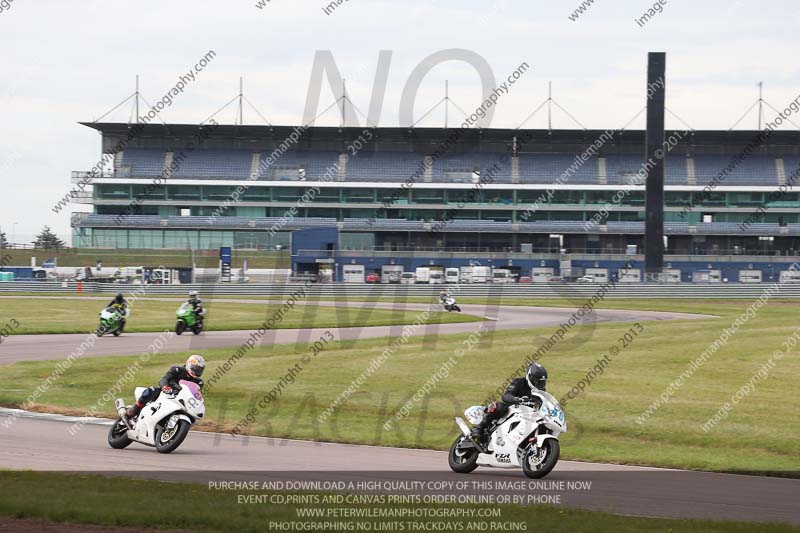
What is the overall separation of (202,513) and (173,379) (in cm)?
551

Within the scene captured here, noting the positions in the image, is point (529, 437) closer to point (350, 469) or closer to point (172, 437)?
point (350, 469)

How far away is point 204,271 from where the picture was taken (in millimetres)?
76938

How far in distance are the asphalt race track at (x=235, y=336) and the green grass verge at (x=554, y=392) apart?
218cm

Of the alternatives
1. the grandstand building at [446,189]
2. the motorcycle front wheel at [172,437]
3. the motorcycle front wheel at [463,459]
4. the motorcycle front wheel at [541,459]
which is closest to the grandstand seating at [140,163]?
the grandstand building at [446,189]

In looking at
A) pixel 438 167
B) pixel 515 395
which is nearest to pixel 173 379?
pixel 515 395

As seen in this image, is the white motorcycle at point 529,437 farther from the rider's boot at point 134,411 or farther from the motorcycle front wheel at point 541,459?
the rider's boot at point 134,411

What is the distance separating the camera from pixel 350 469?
14039mm

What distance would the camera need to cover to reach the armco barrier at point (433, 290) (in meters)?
68.0

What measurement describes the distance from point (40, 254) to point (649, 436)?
74511 mm

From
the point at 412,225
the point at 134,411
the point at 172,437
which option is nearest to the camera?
the point at 172,437

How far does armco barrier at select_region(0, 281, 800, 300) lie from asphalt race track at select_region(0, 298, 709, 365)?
15.9 meters

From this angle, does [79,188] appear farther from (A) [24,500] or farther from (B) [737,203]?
(A) [24,500]

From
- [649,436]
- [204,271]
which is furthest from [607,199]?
[649,436]

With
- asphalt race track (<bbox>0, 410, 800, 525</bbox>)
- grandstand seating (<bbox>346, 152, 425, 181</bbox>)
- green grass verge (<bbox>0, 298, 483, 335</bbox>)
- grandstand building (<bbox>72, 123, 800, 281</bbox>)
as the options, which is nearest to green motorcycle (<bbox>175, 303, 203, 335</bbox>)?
green grass verge (<bbox>0, 298, 483, 335</bbox>)
